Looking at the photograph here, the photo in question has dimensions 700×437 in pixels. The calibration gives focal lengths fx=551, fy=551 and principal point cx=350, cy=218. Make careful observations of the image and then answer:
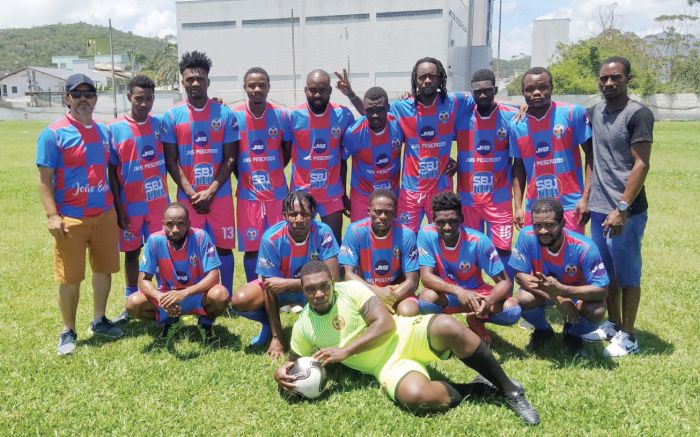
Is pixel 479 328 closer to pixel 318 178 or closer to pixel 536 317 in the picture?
pixel 536 317

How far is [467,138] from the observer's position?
5.61 meters

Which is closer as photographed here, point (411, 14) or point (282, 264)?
point (282, 264)

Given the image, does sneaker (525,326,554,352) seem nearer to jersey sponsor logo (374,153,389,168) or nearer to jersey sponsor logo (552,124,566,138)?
jersey sponsor logo (552,124,566,138)

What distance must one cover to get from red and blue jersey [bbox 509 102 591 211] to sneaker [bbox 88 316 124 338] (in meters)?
4.12

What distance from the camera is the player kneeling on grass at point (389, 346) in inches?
144

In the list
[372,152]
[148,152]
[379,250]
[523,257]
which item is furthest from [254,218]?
[523,257]

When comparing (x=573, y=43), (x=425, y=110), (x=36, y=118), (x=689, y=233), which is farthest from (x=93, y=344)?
(x=573, y=43)

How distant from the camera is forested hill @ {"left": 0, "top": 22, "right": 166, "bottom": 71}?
14100cm

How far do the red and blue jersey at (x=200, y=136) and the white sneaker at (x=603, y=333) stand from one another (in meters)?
3.78

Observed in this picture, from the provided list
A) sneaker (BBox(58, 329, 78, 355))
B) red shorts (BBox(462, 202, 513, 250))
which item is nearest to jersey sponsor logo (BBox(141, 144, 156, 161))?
sneaker (BBox(58, 329, 78, 355))

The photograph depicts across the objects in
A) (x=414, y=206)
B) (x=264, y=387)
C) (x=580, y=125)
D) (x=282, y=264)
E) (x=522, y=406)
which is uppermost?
(x=580, y=125)

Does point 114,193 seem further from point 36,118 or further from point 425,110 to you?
point 36,118

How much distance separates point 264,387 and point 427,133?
9.77ft

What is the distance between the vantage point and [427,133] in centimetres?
563
